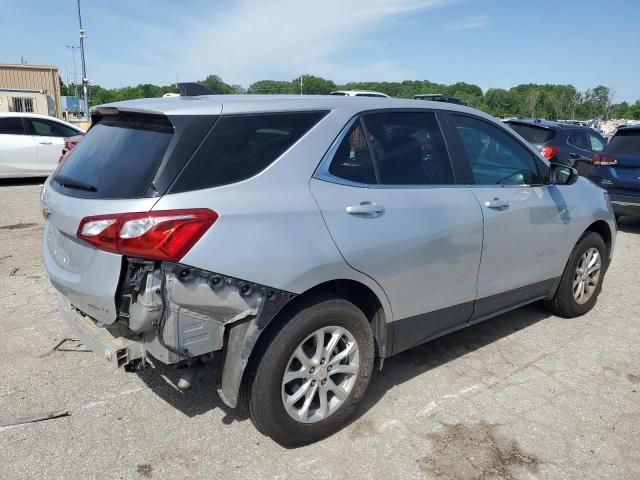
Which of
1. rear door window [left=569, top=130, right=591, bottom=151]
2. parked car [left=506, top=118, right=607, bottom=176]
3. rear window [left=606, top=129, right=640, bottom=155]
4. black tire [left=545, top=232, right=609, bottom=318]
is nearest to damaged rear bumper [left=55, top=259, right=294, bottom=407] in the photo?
black tire [left=545, top=232, right=609, bottom=318]

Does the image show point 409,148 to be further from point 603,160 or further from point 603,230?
point 603,160

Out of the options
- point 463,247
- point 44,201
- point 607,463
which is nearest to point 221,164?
point 44,201

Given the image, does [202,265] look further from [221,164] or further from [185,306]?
[221,164]

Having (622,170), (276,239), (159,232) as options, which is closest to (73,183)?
(159,232)

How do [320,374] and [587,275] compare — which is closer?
[320,374]

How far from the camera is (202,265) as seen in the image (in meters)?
2.35

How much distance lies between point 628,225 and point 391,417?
7.92m

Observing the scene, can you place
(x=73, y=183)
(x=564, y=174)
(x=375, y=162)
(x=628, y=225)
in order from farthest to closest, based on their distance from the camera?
1. (x=628, y=225)
2. (x=564, y=174)
3. (x=375, y=162)
4. (x=73, y=183)

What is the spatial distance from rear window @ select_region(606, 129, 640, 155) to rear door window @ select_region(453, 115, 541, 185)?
515 centimetres

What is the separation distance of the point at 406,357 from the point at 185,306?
2051mm

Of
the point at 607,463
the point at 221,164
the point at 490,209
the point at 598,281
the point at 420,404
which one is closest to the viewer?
the point at 221,164

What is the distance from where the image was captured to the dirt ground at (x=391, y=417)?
8.88 ft

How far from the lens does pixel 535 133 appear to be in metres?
10.2

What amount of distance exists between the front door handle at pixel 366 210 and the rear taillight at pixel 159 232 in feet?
2.54
